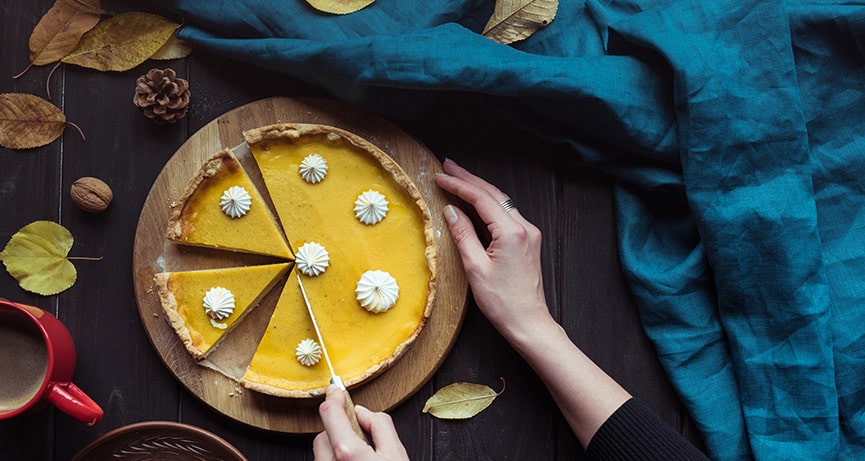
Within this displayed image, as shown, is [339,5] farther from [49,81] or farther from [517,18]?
[49,81]

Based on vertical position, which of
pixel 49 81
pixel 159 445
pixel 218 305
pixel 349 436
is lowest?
pixel 159 445

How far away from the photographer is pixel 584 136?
216cm

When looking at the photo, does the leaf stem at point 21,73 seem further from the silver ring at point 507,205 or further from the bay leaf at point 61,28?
the silver ring at point 507,205

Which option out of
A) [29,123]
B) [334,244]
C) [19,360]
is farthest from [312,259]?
[29,123]

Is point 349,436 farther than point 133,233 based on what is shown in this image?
No

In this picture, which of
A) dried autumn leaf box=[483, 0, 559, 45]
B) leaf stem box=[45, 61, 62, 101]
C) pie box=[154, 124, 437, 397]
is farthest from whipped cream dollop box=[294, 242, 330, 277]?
leaf stem box=[45, 61, 62, 101]

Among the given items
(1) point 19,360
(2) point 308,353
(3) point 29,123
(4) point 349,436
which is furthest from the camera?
(3) point 29,123

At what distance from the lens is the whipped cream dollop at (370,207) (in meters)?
2.13

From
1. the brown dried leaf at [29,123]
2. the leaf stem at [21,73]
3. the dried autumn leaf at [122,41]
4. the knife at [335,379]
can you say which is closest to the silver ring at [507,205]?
the knife at [335,379]

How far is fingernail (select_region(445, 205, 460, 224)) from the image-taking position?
2113mm

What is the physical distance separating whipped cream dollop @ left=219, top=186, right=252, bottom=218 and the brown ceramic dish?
0.60 meters

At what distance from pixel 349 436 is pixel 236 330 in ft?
1.82

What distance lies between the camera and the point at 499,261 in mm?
2070

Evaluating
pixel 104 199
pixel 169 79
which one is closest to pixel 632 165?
pixel 169 79
